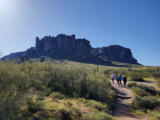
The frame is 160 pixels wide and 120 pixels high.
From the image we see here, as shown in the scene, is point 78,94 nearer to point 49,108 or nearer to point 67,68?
point 67,68

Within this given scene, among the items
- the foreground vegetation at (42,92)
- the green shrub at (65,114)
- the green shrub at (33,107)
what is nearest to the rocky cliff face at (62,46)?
the foreground vegetation at (42,92)

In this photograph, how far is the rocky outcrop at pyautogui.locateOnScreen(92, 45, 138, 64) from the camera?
15375cm

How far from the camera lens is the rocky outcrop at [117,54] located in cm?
15375

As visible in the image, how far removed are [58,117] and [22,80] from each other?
297 centimetres

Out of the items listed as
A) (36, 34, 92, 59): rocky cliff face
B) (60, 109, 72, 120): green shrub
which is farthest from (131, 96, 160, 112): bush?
(36, 34, 92, 59): rocky cliff face

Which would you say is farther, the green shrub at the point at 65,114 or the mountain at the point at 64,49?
the mountain at the point at 64,49

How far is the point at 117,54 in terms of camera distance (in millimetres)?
161125

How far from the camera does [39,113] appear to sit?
7.24 metres

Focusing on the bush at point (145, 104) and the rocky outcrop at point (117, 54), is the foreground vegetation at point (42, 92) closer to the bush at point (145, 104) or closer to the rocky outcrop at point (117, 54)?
the bush at point (145, 104)

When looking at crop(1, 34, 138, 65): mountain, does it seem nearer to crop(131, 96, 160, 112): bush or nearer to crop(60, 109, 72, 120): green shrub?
crop(131, 96, 160, 112): bush

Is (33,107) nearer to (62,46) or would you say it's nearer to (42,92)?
(42,92)

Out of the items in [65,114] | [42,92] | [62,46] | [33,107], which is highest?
[62,46]

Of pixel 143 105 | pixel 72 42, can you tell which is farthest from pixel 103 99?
pixel 72 42

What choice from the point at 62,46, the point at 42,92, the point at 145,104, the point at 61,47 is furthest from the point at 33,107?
the point at 62,46
